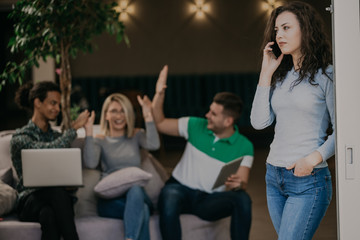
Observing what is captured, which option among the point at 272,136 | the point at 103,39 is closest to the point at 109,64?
the point at 103,39

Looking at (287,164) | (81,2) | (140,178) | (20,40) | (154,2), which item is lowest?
(140,178)

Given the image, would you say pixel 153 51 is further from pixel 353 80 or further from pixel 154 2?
pixel 353 80

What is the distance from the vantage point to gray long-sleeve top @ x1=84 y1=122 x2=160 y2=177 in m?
3.25

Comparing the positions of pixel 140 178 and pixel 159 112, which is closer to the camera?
pixel 140 178

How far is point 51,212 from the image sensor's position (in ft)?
9.66

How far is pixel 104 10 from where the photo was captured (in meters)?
3.72

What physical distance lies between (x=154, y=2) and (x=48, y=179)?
492cm

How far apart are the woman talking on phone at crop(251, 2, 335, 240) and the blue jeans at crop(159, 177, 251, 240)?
1329 millimetres

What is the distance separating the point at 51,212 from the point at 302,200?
1.69 meters

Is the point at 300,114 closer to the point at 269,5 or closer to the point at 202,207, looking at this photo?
the point at 269,5

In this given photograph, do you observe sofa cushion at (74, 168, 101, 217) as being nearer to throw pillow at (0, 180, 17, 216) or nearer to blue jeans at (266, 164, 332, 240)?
throw pillow at (0, 180, 17, 216)

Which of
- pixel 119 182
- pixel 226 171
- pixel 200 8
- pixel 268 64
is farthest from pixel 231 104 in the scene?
pixel 200 8

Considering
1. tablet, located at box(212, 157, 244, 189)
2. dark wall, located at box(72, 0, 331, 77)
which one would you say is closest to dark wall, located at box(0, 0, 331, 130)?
dark wall, located at box(72, 0, 331, 77)

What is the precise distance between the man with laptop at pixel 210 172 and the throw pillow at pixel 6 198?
82 cm
